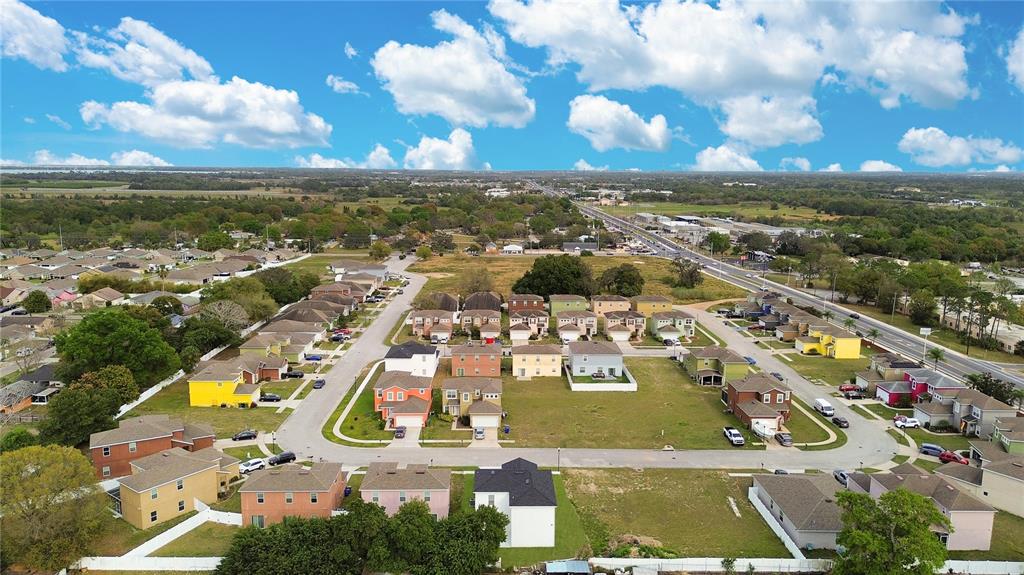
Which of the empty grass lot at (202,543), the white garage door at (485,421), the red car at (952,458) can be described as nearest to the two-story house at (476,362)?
the white garage door at (485,421)

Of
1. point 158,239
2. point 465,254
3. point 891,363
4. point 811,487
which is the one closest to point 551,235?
point 465,254

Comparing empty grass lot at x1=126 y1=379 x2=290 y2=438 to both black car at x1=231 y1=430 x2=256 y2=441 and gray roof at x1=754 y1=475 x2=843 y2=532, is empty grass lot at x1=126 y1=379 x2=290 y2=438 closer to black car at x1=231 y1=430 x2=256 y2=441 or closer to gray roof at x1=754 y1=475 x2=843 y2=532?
black car at x1=231 y1=430 x2=256 y2=441

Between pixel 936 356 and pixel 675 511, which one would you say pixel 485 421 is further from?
pixel 936 356

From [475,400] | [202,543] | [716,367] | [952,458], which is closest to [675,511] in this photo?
[475,400]

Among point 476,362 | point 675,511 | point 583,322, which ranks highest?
point 583,322

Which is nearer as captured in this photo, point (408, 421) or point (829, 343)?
point (408, 421)

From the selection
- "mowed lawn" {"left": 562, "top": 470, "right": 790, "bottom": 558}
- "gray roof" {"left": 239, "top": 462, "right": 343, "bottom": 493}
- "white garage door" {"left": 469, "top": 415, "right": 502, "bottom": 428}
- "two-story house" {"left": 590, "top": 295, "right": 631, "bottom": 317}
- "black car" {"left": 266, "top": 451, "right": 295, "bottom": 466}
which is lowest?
"mowed lawn" {"left": 562, "top": 470, "right": 790, "bottom": 558}

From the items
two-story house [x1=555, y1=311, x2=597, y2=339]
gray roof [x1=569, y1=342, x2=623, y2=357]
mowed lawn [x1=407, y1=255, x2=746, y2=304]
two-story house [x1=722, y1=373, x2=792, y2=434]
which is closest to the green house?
two-story house [x1=555, y1=311, x2=597, y2=339]
